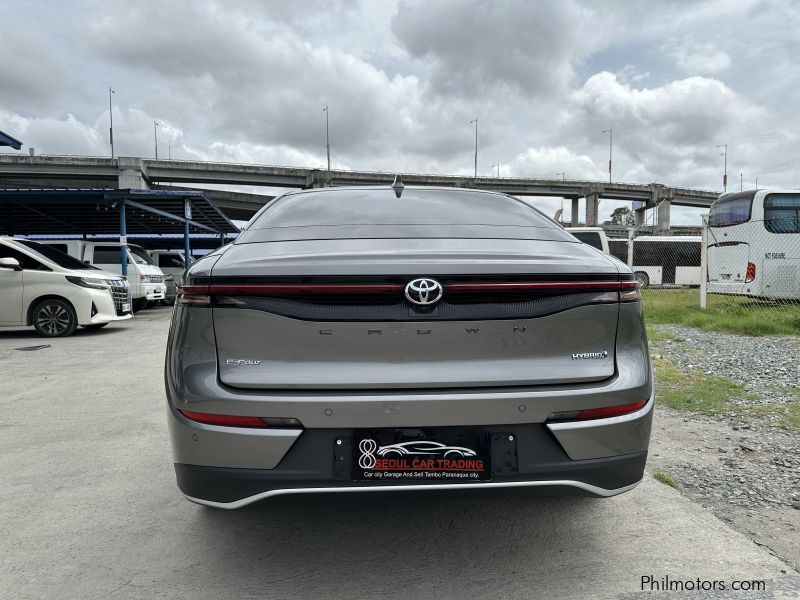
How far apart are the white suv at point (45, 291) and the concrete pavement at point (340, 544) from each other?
6.93 m

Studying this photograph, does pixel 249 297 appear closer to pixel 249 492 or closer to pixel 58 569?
pixel 249 492

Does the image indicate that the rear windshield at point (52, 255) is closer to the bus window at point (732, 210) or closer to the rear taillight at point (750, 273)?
the rear taillight at point (750, 273)

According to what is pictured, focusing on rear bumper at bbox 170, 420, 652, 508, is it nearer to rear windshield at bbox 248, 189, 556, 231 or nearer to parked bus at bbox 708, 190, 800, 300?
rear windshield at bbox 248, 189, 556, 231

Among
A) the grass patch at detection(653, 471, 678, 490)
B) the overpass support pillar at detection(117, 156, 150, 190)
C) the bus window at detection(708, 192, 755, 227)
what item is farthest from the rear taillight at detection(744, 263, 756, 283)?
the overpass support pillar at detection(117, 156, 150, 190)

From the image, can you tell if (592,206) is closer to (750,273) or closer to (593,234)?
(593,234)

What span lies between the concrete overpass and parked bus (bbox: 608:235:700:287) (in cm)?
2732

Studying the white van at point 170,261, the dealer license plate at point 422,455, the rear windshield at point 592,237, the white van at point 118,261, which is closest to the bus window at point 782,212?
the rear windshield at point 592,237

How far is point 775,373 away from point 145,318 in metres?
12.9

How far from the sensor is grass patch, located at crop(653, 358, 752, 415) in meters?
4.46

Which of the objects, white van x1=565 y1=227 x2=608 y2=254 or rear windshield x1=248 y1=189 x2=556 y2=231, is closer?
rear windshield x1=248 y1=189 x2=556 y2=231

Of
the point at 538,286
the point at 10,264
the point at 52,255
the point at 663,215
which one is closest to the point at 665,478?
the point at 538,286

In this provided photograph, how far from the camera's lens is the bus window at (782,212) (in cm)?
1277

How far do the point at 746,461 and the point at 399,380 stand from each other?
8.54ft

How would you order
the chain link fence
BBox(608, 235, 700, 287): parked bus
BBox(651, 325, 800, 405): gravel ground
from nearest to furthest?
BBox(651, 325, 800, 405): gravel ground
the chain link fence
BBox(608, 235, 700, 287): parked bus
